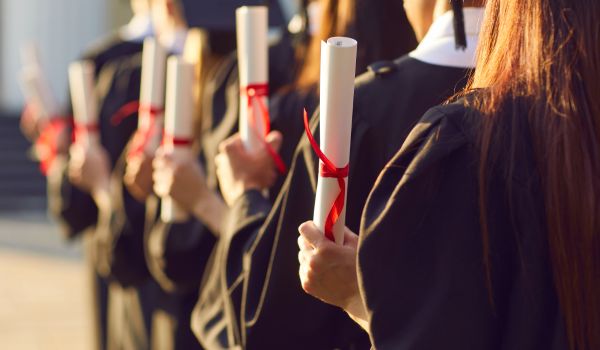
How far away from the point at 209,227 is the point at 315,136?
4.46ft

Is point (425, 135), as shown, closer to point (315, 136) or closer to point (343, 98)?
point (343, 98)

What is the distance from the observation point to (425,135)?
1.69 m

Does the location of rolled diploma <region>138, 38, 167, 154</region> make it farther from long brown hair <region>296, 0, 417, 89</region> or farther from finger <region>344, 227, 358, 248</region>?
finger <region>344, 227, 358, 248</region>

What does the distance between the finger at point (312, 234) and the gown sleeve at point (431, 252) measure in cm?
20

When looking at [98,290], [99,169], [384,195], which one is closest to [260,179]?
[384,195]

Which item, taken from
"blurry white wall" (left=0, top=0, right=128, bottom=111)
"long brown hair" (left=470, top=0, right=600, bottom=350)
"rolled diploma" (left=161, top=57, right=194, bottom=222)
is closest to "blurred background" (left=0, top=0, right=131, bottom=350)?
"blurry white wall" (left=0, top=0, right=128, bottom=111)

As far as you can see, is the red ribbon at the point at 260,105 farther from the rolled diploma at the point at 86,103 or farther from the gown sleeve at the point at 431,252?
the rolled diploma at the point at 86,103

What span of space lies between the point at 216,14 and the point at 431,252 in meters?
2.29

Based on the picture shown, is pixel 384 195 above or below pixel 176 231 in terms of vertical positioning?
above

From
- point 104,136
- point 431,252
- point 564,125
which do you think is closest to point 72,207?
point 104,136

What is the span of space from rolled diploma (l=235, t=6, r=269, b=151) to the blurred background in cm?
477

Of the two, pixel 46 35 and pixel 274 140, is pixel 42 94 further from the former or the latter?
pixel 46 35

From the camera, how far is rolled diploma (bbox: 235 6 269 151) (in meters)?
2.67

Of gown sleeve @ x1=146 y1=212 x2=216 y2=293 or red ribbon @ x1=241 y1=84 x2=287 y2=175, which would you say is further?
gown sleeve @ x1=146 y1=212 x2=216 y2=293
